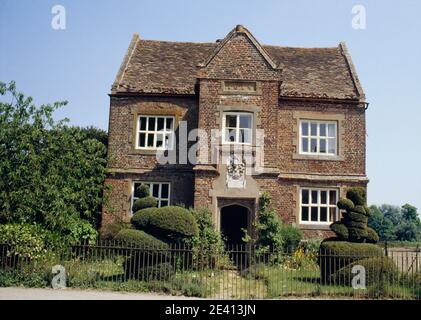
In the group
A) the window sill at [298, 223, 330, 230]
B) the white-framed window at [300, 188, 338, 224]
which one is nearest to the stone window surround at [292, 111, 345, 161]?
the white-framed window at [300, 188, 338, 224]

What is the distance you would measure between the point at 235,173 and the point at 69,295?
903 cm

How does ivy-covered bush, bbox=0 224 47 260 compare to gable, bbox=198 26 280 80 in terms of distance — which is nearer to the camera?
ivy-covered bush, bbox=0 224 47 260

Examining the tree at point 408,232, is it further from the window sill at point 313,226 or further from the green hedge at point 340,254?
the green hedge at point 340,254

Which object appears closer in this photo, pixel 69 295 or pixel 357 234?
pixel 69 295

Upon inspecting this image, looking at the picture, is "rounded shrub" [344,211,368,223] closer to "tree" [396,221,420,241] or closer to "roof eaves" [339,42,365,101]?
"roof eaves" [339,42,365,101]

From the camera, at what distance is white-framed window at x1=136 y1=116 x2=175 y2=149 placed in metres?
21.2

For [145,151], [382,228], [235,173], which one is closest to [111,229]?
[145,151]

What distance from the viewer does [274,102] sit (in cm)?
1959

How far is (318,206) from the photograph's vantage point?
68.1ft

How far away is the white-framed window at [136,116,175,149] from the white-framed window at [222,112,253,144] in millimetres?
2998

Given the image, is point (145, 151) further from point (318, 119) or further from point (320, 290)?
point (320, 290)

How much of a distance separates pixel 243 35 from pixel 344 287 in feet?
38.9

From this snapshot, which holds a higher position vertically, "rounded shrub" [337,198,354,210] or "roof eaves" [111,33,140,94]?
"roof eaves" [111,33,140,94]
